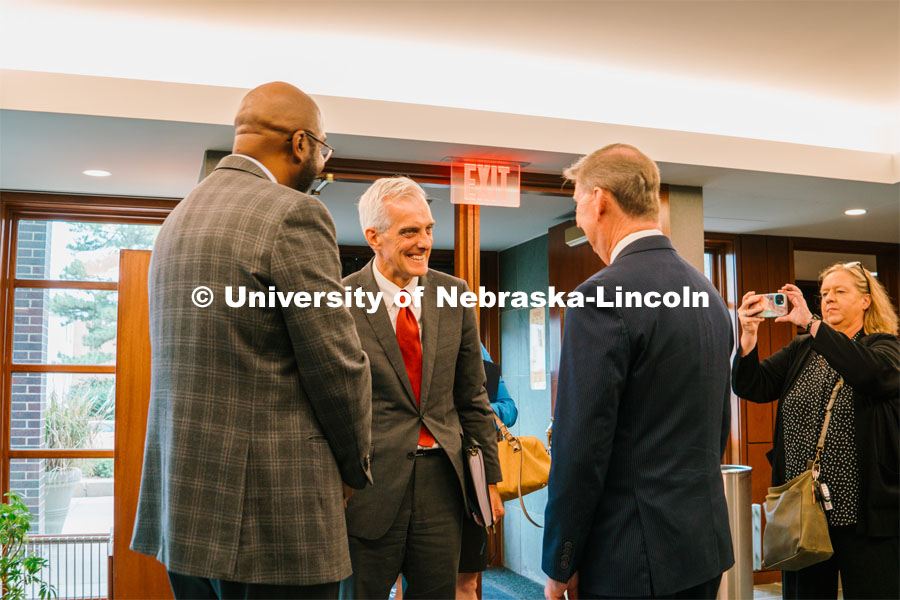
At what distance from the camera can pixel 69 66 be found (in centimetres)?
285

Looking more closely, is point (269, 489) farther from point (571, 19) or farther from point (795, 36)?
point (795, 36)

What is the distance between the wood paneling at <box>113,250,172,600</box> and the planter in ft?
3.83

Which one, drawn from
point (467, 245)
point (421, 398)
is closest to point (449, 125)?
point (467, 245)

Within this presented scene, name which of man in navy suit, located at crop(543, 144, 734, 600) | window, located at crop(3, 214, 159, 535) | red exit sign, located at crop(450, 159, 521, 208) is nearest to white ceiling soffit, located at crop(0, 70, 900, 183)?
red exit sign, located at crop(450, 159, 521, 208)

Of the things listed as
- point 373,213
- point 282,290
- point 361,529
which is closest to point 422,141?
point 373,213

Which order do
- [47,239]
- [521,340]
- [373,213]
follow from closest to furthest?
[373,213]
[47,239]
[521,340]

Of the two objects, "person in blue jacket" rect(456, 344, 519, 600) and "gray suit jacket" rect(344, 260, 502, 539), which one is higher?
"gray suit jacket" rect(344, 260, 502, 539)

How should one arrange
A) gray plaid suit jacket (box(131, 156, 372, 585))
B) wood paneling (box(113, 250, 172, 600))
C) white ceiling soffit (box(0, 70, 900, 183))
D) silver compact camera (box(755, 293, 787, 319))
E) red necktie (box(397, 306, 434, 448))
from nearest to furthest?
gray plaid suit jacket (box(131, 156, 372, 585)), red necktie (box(397, 306, 434, 448)), silver compact camera (box(755, 293, 787, 319)), white ceiling soffit (box(0, 70, 900, 183)), wood paneling (box(113, 250, 172, 600))

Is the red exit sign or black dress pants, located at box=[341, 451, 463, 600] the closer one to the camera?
black dress pants, located at box=[341, 451, 463, 600]

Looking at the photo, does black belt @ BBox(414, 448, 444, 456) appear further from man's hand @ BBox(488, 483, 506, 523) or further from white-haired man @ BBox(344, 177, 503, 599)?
man's hand @ BBox(488, 483, 506, 523)

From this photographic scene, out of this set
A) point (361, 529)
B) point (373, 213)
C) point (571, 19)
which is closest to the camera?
point (361, 529)

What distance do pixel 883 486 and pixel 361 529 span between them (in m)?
1.80

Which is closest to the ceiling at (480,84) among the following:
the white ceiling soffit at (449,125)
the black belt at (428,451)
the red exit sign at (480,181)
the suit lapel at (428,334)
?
the white ceiling soffit at (449,125)

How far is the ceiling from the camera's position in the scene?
9.07 ft
